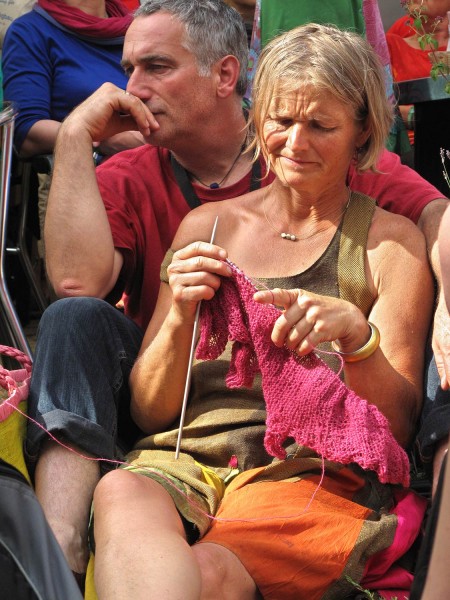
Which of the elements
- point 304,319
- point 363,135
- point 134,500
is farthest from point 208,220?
point 134,500

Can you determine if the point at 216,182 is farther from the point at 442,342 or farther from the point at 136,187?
the point at 442,342

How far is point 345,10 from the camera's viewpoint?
365 centimetres

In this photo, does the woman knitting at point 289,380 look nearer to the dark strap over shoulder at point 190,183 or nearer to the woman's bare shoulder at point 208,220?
the woman's bare shoulder at point 208,220

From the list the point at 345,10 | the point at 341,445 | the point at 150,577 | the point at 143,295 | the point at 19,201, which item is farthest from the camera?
the point at 19,201

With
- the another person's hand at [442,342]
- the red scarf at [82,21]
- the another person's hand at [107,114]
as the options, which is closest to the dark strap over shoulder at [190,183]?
the another person's hand at [107,114]

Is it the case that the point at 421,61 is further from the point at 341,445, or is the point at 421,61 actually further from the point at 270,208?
the point at 341,445

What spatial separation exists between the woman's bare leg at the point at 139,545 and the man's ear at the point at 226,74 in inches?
55.7

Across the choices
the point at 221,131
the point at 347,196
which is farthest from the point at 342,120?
the point at 221,131

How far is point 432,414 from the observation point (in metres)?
2.31

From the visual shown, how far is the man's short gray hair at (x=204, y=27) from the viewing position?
10.3 ft

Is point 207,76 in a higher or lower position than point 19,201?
higher

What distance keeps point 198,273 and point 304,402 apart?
1.20 ft

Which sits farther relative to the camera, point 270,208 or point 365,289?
point 270,208

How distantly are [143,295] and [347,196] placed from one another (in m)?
0.68
